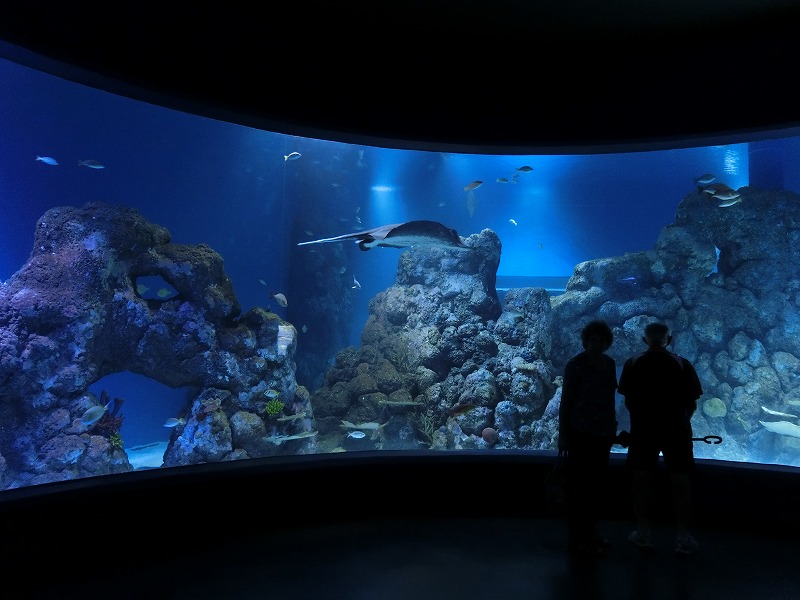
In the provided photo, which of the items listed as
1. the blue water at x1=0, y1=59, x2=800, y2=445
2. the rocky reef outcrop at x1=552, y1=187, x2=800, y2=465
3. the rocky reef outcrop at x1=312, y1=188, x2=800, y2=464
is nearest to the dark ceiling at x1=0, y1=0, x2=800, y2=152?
the rocky reef outcrop at x1=312, y1=188, x2=800, y2=464

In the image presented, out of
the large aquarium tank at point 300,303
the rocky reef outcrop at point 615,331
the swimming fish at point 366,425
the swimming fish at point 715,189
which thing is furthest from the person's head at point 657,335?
the swimming fish at point 715,189

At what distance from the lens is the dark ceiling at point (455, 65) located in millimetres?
3539

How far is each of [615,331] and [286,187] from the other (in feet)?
43.9

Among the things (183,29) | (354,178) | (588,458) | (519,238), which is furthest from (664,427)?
(519,238)

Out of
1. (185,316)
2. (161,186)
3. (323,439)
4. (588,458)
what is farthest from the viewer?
(161,186)

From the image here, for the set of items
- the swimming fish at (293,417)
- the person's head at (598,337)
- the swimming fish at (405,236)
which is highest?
the swimming fish at (405,236)

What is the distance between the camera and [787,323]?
10.5 meters

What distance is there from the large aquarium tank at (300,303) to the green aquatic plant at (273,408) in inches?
1.4

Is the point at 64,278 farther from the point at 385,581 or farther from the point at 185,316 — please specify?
the point at 385,581

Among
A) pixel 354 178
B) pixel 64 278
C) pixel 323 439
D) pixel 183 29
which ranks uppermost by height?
pixel 354 178

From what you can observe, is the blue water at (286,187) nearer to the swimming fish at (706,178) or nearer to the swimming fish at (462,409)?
the swimming fish at (706,178)

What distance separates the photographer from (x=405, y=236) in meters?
6.47

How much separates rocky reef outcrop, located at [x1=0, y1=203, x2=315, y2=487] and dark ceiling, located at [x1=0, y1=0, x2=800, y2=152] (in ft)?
15.5

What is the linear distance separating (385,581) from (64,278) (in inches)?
284
